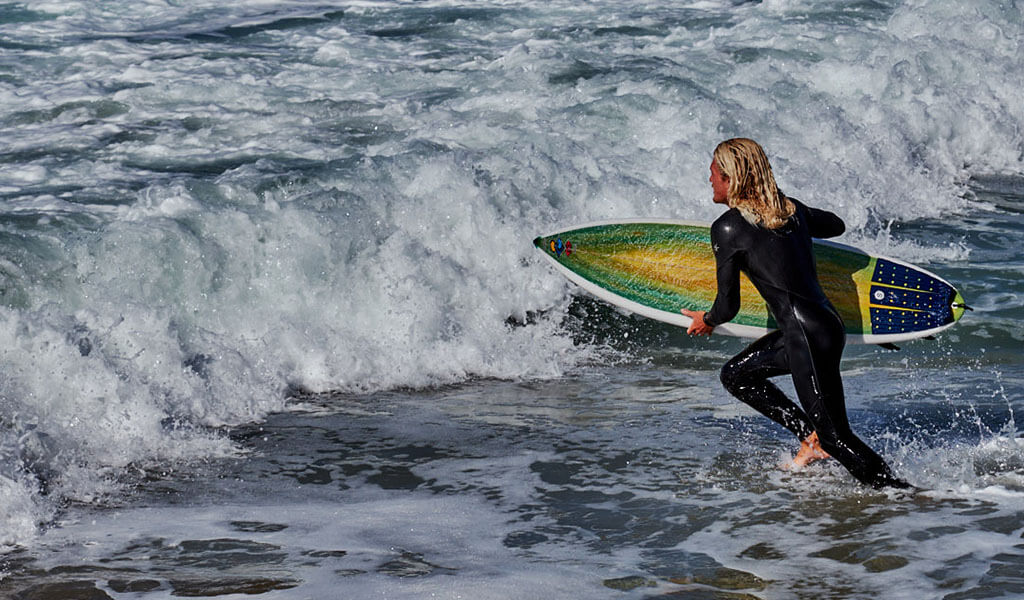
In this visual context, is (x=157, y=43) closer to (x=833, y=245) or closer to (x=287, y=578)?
(x=833, y=245)

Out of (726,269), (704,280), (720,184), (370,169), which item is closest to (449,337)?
(704,280)

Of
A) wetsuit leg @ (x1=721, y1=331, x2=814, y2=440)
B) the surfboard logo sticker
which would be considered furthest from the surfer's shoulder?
the surfboard logo sticker

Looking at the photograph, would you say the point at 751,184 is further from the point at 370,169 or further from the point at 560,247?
the point at 370,169

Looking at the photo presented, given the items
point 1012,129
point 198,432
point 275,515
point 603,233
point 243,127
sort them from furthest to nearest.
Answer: point 1012,129 < point 243,127 < point 603,233 < point 198,432 < point 275,515

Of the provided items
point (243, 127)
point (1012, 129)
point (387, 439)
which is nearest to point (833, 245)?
point (387, 439)

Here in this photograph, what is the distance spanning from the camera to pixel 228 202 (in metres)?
9.02

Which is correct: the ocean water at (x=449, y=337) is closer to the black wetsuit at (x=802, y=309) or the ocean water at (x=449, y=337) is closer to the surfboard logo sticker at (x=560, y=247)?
the black wetsuit at (x=802, y=309)

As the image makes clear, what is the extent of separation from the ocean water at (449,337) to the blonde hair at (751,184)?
1160 mm

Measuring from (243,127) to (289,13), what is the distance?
7.17 metres

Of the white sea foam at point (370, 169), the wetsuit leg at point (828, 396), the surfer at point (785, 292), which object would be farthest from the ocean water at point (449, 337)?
the surfer at point (785, 292)

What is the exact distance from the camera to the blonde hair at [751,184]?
16.4 ft

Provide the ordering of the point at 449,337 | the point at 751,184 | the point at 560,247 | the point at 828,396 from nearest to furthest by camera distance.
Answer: the point at 751,184, the point at 828,396, the point at 560,247, the point at 449,337

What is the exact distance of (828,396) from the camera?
5.29m

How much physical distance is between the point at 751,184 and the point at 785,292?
48 centimetres
